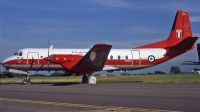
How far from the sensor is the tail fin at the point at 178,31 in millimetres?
36594

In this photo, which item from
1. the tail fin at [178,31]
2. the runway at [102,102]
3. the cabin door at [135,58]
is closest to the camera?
the runway at [102,102]

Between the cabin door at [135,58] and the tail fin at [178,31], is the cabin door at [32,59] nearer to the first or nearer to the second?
the cabin door at [135,58]

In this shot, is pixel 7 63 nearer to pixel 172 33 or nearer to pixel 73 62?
pixel 73 62

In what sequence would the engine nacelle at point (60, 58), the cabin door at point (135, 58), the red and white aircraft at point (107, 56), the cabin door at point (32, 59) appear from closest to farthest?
1. the engine nacelle at point (60, 58)
2. the red and white aircraft at point (107, 56)
3. the cabin door at point (32, 59)
4. the cabin door at point (135, 58)

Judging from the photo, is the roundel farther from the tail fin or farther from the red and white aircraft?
the tail fin

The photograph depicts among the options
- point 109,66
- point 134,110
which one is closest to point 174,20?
point 109,66

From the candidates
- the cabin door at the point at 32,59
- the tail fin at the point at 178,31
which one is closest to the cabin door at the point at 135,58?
the tail fin at the point at 178,31

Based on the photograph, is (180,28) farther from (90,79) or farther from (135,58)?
(90,79)

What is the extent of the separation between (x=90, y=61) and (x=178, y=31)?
13.0m

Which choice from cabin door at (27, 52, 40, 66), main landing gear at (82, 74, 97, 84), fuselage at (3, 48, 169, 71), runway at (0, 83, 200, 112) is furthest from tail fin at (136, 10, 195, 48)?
runway at (0, 83, 200, 112)

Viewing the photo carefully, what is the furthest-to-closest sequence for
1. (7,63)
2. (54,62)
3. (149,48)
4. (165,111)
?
1. (149,48)
2. (7,63)
3. (54,62)
4. (165,111)

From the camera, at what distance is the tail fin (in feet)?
120

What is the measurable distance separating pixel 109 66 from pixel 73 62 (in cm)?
491

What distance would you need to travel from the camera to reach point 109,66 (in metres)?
34.1
